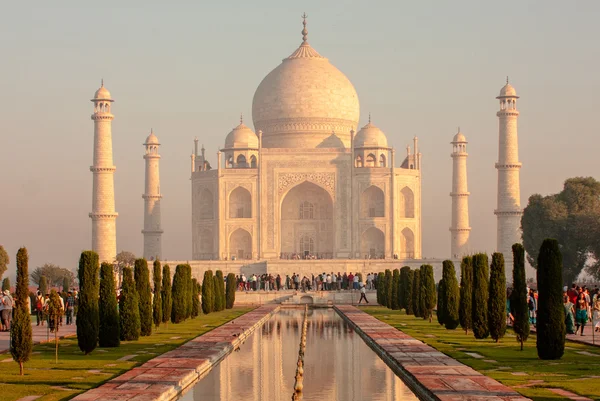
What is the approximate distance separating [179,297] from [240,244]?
73.3ft

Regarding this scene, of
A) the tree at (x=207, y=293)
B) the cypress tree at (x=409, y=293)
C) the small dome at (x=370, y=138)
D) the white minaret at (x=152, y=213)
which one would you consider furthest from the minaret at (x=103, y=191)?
the cypress tree at (x=409, y=293)

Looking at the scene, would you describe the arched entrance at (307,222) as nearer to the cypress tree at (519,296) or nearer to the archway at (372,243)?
the archway at (372,243)

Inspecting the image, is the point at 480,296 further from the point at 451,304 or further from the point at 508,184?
the point at 508,184

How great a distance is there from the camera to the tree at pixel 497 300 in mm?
15672

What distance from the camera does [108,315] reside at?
14.9m

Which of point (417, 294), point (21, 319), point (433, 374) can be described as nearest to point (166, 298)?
point (417, 294)

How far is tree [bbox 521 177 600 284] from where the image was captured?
123 ft

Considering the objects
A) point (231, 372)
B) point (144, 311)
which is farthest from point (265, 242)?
point (231, 372)

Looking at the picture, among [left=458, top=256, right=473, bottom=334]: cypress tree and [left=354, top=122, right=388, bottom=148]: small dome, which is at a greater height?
[left=354, top=122, right=388, bottom=148]: small dome

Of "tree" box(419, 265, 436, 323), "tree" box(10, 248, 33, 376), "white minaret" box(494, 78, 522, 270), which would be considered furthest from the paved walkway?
"white minaret" box(494, 78, 522, 270)

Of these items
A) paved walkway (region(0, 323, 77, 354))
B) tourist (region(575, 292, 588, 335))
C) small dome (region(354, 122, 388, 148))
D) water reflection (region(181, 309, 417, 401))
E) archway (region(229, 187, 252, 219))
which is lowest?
water reflection (region(181, 309, 417, 401))

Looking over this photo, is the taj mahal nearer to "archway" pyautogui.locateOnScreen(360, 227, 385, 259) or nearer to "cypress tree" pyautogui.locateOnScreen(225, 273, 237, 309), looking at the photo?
"archway" pyautogui.locateOnScreen(360, 227, 385, 259)

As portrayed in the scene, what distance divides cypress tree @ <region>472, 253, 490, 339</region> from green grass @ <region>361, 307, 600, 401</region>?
172mm

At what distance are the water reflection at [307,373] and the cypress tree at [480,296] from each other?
6.02ft
